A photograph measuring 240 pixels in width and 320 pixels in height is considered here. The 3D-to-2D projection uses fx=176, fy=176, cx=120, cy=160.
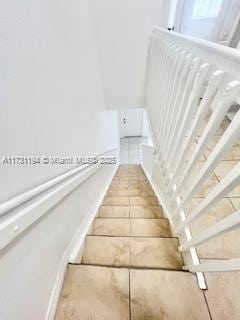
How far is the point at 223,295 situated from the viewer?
37.5 inches

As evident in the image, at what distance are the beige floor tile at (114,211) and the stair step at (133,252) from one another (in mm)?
499

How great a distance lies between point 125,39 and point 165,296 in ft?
8.48

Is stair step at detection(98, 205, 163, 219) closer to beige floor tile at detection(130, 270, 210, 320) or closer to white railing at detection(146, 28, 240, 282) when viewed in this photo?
white railing at detection(146, 28, 240, 282)

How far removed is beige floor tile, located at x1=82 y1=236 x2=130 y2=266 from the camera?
47.9 inches

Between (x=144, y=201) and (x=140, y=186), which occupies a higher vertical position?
(x=140, y=186)

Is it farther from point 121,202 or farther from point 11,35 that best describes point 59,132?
point 121,202

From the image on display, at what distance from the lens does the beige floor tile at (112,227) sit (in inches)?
60.4

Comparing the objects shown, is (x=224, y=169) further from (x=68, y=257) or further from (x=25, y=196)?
(x=25, y=196)

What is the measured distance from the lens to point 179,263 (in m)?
1.17

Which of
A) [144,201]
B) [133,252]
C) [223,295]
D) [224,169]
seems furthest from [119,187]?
[223,295]

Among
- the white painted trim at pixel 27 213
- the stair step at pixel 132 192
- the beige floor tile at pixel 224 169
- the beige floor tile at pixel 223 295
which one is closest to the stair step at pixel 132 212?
the stair step at pixel 132 192

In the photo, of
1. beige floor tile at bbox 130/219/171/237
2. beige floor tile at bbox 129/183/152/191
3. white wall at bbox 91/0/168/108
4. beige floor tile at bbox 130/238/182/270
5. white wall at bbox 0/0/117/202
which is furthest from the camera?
beige floor tile at bbox 129/183/152/191

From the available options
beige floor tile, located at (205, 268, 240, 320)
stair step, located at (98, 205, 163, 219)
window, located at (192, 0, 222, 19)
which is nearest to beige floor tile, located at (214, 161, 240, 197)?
stair step, located at (98, 205, 163, 219)

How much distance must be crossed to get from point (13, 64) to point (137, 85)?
2285mm
